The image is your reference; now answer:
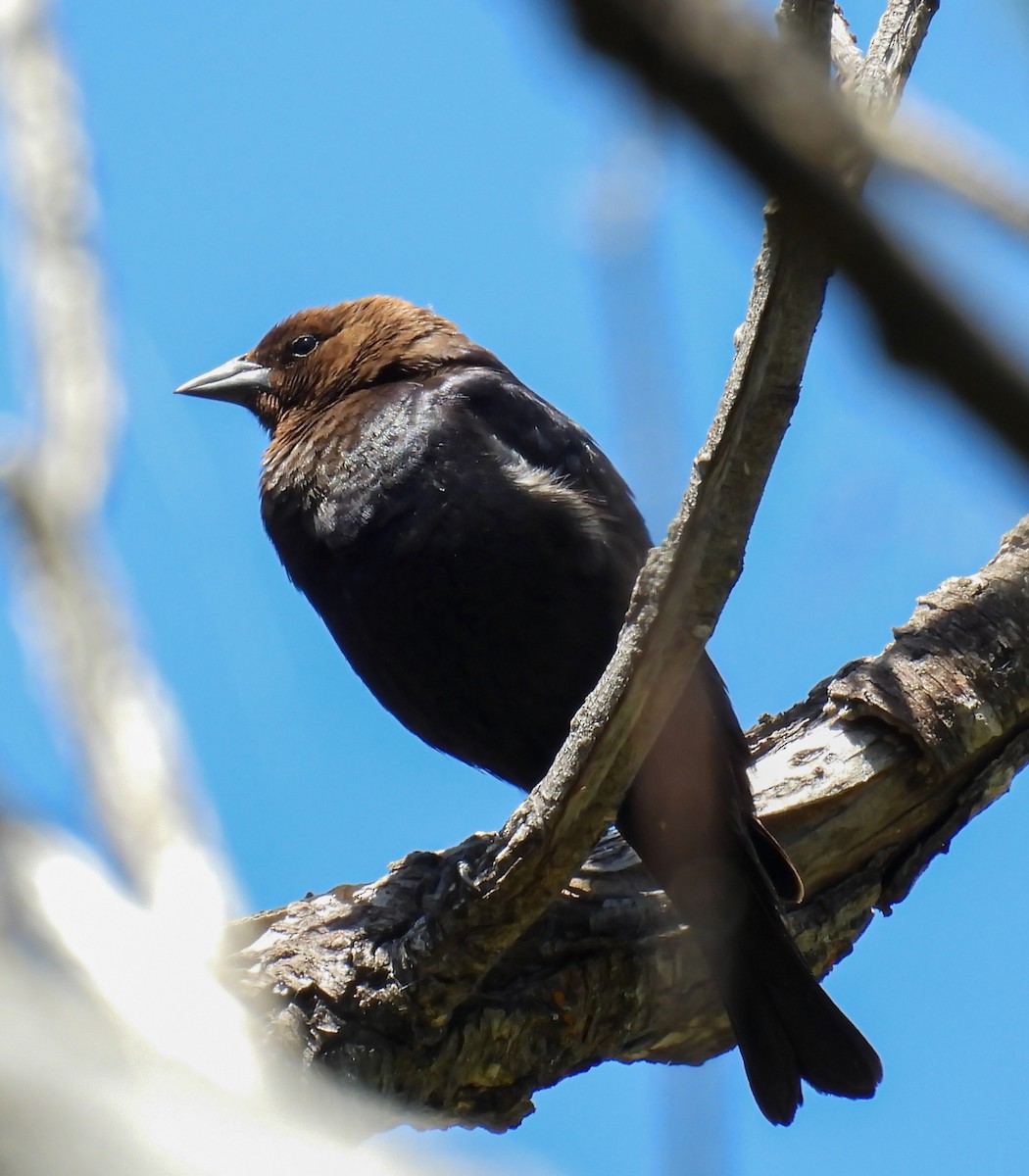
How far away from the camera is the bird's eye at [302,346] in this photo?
15.0ft

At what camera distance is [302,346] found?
4578mm

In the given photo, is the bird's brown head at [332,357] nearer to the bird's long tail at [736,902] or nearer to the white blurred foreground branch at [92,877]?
the white blurred foreground branch at [92,877]

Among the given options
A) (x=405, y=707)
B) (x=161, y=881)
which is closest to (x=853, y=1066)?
(x=405, y=707)

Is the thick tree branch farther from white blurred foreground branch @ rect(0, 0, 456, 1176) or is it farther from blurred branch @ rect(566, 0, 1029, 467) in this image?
blurred branch @ rect(566, 0, 1029, 467)

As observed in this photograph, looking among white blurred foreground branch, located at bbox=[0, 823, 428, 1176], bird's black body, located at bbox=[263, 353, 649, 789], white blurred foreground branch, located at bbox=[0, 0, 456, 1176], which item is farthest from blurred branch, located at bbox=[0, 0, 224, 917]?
bird's black body, located at bbox=[263, 353, 649, 789]

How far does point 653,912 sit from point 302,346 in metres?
2.25

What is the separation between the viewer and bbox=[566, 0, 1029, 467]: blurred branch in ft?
2.21

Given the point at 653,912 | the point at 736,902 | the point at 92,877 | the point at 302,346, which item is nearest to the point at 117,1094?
the point at 92,877

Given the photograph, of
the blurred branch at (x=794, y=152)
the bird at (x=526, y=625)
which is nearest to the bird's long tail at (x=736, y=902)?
the bird at (x=526, y=625)

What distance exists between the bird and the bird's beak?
0.86 m

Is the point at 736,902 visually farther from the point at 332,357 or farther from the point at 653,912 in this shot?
the point at 332,357

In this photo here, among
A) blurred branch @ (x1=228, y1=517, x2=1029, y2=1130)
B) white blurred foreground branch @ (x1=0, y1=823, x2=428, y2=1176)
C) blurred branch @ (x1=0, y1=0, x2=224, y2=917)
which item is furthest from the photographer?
blurred branch @ (x1=228, y1=517, x2=1029, y2=1130)

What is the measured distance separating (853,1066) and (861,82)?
7.53ft

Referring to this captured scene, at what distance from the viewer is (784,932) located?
3.19 meters
